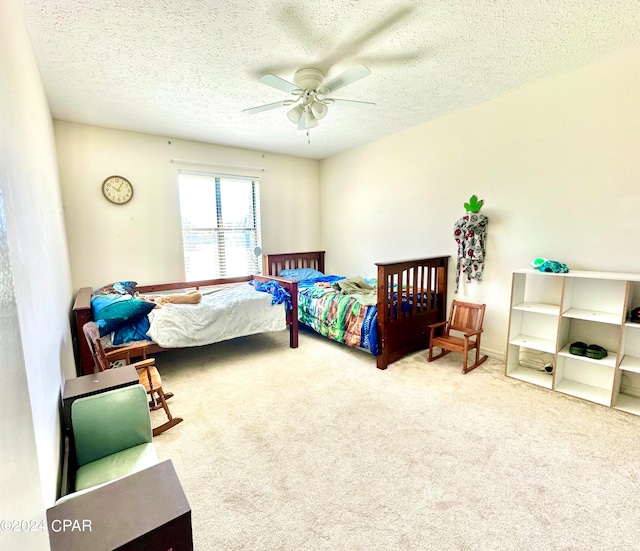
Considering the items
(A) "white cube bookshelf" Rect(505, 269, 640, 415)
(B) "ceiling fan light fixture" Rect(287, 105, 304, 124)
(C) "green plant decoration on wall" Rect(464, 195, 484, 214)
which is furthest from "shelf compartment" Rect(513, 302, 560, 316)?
(B) "ceiling fan light fixture" Rect(287, 105, 304, 124)

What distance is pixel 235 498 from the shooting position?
157 cm

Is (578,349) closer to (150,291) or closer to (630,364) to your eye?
(630,364)

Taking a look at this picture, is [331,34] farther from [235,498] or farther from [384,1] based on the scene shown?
[235,498]

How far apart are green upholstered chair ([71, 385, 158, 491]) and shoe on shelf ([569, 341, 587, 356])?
291 centimetres

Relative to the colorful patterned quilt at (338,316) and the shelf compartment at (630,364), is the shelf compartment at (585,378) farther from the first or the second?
the colorful patterned quilt at (338,316)

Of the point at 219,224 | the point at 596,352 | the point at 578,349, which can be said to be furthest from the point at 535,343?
the point at 219,224

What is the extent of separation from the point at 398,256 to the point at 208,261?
2504 millimetres

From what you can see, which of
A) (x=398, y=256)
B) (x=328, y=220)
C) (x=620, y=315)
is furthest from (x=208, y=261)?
(x=620, y=315)

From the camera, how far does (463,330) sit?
10.1ft

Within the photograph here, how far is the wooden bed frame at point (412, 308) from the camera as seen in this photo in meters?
2.94

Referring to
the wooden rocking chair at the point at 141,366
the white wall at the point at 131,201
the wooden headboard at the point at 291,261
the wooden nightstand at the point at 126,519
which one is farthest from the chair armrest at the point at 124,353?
the wooden headboard at the point at 291,261

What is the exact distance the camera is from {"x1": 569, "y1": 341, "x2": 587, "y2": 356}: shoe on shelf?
2.45 metres

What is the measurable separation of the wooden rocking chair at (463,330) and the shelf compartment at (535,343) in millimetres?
301

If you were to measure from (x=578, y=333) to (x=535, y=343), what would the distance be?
353 mm
